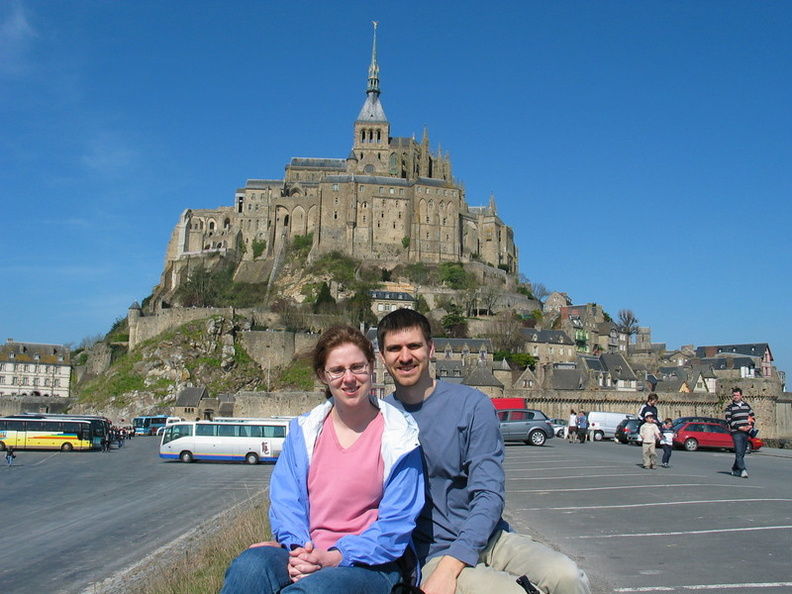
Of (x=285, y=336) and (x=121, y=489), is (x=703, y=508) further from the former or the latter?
(x=285, y=336)

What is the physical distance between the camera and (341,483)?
4664mm

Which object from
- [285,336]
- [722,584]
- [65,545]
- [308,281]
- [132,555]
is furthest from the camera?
[308,281]

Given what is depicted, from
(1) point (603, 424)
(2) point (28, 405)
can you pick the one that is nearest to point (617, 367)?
(1) point (603, 424)

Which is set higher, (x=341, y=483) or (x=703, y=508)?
(x=341, y=483)

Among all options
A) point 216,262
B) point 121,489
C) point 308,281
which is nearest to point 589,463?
point 121,489

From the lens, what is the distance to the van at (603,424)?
34.4 m

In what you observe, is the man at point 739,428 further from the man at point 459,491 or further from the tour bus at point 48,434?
the tour bus at point 48,434

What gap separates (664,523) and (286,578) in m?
6.09

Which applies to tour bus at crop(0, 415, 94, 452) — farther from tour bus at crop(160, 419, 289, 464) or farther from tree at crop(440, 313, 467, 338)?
tree at crop(440, 313, 467, 338)

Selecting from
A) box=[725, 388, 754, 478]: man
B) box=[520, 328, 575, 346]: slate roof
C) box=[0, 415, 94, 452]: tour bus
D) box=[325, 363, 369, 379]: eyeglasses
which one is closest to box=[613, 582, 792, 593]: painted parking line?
box=[325, 363, 369, 379]: eyeglasses

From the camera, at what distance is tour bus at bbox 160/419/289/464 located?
3002cm

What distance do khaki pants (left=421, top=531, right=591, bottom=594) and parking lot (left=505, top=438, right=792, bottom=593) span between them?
1.80 meters

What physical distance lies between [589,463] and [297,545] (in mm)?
14915

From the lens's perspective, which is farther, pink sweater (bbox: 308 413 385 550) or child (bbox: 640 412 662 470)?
child (bbox: 640 412 662 470)
